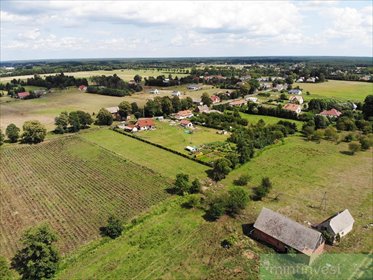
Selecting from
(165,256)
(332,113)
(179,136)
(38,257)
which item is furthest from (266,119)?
(38,257)

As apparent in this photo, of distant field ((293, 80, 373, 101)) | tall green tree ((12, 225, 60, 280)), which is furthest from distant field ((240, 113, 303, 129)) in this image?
tall green tree ((12, 225, 60, 280))

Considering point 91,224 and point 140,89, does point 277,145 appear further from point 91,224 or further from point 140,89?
point 140,89

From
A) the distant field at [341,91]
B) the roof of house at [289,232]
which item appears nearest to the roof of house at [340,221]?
the roof of house at [289,232]

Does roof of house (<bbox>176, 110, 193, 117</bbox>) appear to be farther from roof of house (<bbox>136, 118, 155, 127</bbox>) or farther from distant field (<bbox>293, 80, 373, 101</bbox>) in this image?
distant field (<bbox>293, 80, 373, 101</bbox>)

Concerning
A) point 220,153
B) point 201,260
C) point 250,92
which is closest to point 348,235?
point 201,260

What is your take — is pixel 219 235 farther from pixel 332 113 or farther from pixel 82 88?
pixel 82 88
